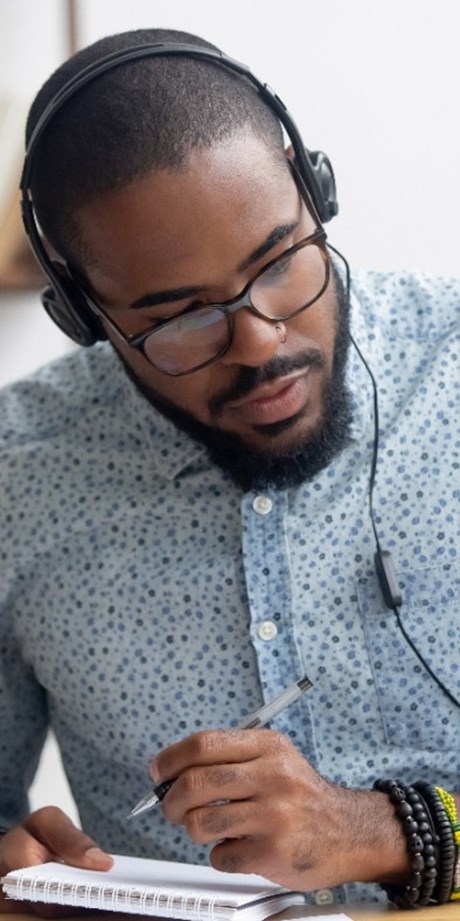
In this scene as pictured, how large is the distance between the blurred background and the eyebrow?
0.50 metres

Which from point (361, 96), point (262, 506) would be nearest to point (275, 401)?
point (262, 506)

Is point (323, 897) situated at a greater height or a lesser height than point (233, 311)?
lesser

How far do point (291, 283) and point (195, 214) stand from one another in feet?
0.36

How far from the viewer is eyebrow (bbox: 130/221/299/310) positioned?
1.16m

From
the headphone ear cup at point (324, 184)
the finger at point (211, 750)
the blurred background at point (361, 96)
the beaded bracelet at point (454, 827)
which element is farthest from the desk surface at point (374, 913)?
the blurred background at point (361, 96)

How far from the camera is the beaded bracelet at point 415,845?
3.45 ft

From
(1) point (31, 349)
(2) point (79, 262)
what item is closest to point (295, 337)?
(2) point (79, 262)

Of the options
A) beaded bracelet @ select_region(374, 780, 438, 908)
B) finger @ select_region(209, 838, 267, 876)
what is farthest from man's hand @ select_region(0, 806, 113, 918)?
beaded bracelet @ select_region(374, 780, 438, 908)

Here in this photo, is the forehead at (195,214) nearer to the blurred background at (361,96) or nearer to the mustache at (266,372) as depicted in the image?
the mustache at (266,372)

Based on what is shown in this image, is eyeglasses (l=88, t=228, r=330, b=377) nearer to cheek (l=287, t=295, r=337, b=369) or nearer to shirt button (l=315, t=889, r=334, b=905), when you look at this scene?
cheek (l=287, t=295, r=337, b=369)

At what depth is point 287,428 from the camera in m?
1.24

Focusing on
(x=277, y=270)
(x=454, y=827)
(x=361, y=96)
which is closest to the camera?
(x=454, y=827)

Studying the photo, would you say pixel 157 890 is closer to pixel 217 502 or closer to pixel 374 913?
pixel 374 913

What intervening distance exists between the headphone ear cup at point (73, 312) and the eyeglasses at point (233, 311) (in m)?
0.04
